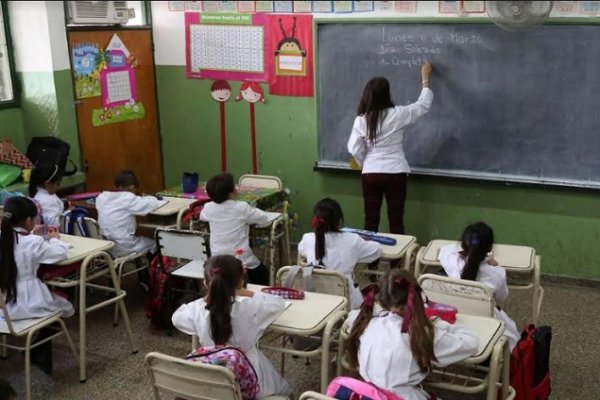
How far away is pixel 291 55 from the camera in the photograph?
5.29 m

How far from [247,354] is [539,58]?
2.89 metres

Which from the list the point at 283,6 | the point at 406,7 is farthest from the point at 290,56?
the point at 406,7

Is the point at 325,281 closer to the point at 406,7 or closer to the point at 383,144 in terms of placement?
the point at 383,144

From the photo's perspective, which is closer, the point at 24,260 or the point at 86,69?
the point at 24,260

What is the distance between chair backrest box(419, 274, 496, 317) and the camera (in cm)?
295

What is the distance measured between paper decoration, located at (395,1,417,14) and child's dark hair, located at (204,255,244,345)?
2.79 meters

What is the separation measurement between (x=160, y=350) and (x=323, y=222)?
1.31 m

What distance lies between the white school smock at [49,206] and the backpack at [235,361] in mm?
2121

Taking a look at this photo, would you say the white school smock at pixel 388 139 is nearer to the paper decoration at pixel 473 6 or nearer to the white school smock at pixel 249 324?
the paper decoration at pixel 473 6

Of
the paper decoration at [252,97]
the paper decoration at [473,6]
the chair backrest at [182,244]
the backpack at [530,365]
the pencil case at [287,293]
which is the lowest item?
the backpack at [530,365]

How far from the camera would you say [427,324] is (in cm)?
233

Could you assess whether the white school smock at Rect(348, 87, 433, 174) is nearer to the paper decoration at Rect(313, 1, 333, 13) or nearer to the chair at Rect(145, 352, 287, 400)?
the paper decoration at Rect(313, 1, 333, 13)

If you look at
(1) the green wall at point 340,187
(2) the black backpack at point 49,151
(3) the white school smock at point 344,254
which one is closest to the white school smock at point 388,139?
(1) the green wall at point 340,187

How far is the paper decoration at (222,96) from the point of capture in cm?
564
